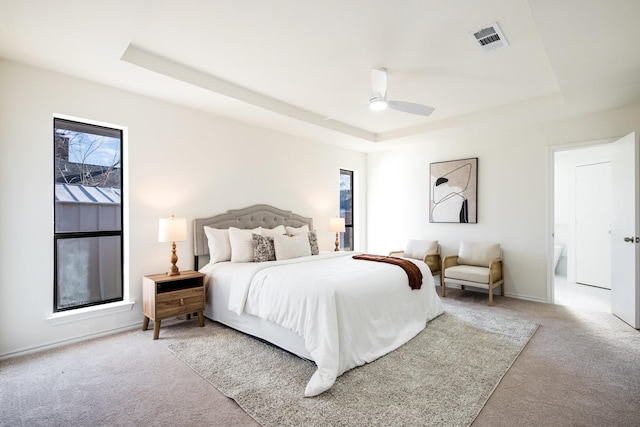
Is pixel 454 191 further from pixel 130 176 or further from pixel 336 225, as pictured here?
pixel 130 176

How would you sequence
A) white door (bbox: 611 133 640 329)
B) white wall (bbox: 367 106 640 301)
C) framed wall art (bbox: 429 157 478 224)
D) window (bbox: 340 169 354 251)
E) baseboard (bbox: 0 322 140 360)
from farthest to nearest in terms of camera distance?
window (bbox: 340 169 354 251) < framed wall art (bbox: 429 157 478 224) < white wall (bbox: 367 106 640 301) < white door (bbox: 611 133 640 329) < baseboard (bbox: 0 322 140 360)

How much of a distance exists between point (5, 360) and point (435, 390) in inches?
140

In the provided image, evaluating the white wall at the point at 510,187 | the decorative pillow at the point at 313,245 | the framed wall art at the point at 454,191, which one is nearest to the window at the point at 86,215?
the decorative pillow at the point at 313,245

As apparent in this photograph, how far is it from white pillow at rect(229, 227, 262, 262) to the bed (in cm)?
1

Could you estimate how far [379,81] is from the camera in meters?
3.29

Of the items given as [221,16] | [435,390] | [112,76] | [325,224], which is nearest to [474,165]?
[325,224]

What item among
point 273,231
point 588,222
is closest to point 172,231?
point 273,231

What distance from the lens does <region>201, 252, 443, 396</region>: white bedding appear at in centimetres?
250

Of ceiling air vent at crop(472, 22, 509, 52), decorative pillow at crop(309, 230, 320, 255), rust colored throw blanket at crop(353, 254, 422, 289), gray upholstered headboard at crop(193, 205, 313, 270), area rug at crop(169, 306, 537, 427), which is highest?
ceiling air vent at crop(472, 22, 509, 52)

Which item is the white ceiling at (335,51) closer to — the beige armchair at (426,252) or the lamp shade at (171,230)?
the lamp shade at (171,230)

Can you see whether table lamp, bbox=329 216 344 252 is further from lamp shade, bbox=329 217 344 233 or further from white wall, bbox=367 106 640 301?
white wall, bbox=367 106 640 301

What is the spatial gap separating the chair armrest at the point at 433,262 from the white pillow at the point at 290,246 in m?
2.14

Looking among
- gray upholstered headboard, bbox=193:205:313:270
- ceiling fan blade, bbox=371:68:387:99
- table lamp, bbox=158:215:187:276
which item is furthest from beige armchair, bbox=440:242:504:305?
table lamp, bbox=158:215:187:276

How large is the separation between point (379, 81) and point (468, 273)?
2.95 meters
